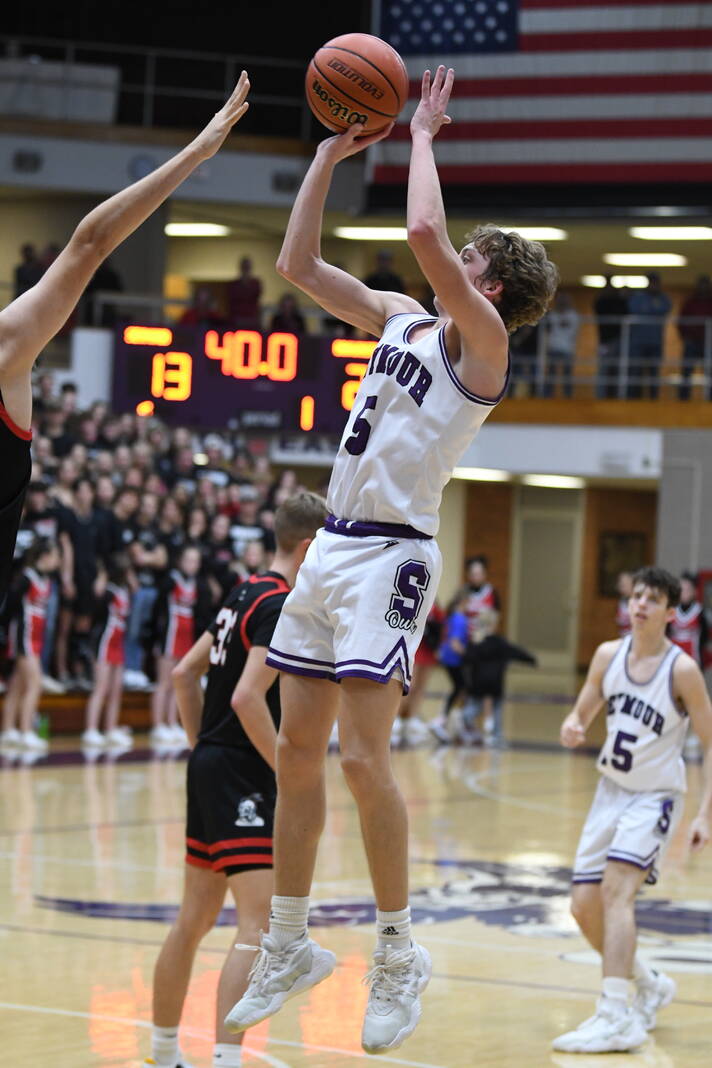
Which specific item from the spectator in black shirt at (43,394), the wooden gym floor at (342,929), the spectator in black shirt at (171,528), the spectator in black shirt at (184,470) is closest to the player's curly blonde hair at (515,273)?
the wooden gym floor at (342,929)

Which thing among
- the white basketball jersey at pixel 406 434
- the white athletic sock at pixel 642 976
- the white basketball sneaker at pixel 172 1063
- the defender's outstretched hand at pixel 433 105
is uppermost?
the defender's outstretched hand at pixel 433 105

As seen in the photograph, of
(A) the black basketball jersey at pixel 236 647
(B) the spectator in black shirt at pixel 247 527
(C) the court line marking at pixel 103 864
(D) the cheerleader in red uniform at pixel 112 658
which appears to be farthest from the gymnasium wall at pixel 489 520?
(A) the black basketball jersey at pixel 236 647

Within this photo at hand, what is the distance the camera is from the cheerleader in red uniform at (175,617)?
1692 cm

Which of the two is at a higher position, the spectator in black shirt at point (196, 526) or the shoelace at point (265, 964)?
the spectator in black shirt at point (196, 526)

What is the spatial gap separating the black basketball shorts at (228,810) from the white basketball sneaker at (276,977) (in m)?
1.24

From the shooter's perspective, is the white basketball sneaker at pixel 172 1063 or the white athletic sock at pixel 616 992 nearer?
the white basketball sneaker at pixel 172 1063

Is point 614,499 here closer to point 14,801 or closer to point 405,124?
point 405,124

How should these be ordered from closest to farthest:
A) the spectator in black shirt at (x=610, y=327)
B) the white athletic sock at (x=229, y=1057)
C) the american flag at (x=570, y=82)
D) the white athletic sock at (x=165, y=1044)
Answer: the white athletic sock at (x=229, y=1057) → the white athletic sock at (x=165, y=1044) → the american flag at (x=570, y=82) → the spectator in black shirt at (x=610, y=327)

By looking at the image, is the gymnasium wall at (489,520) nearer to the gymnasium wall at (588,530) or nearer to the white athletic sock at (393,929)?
the gymnasium wall at (588,530)

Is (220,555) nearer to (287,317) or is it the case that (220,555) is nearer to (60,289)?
(287,317)

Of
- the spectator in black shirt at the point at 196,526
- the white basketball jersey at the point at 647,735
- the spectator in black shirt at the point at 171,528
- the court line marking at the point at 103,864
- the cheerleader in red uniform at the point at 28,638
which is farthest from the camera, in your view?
the spectator in black shirt at the point at 196,526

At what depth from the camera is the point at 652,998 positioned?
7.07 meters

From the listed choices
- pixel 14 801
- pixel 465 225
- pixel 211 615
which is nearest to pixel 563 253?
pixel 465 225

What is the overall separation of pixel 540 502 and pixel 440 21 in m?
9.97
